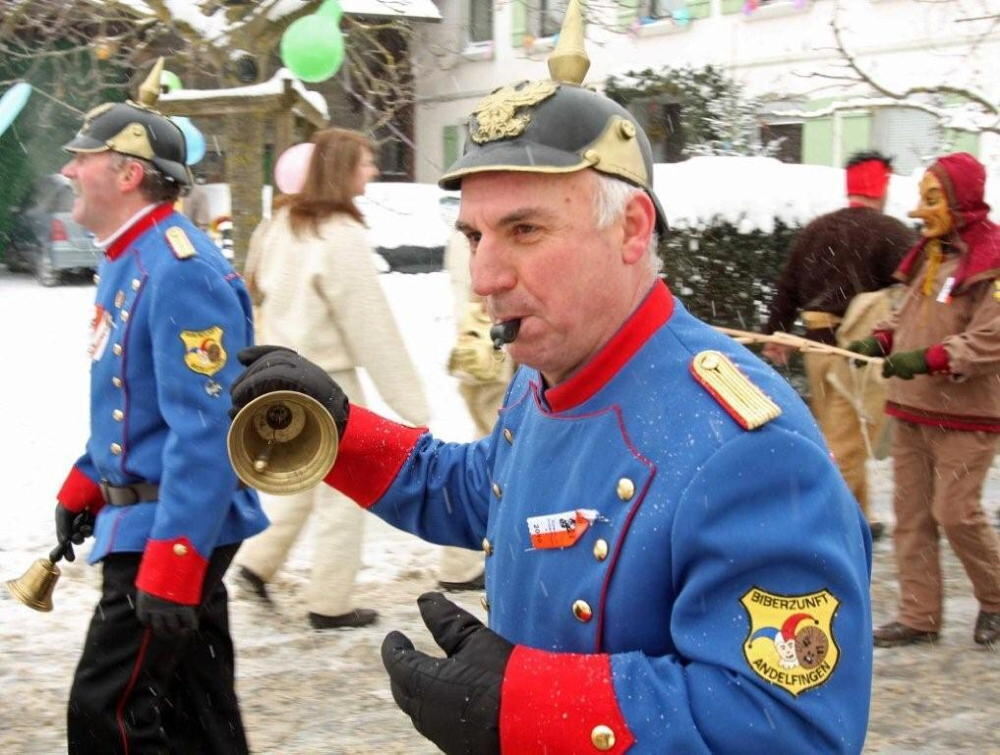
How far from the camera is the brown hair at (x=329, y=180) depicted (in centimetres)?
562

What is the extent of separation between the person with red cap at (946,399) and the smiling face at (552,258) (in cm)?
367

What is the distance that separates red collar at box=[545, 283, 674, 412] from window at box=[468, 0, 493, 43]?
25.1 meters

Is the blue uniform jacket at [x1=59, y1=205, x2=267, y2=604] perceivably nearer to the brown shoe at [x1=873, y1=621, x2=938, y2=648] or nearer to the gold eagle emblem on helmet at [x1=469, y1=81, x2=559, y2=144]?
the gold eagle emblem on helmet at [x1=469, y1=81, x2=559, y2=144]

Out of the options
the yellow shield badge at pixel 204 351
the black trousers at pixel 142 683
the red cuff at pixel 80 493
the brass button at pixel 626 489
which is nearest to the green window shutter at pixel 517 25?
the red cuff at pixel 80 493

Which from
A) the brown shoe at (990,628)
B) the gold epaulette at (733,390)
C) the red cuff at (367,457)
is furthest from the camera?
the brown shoe at (990,628)

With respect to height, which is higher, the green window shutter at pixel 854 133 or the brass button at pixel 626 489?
the green window shutter at pixel 854 133

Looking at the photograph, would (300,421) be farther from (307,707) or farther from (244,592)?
(244,592)

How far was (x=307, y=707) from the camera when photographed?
15.8ft

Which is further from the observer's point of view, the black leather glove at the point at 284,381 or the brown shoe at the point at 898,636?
the brown shoe at the point at 898,636

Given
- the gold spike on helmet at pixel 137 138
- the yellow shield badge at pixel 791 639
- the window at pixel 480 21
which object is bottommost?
the yellow shield badge at pixel 791 639

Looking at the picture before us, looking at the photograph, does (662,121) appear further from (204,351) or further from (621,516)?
(621,516)

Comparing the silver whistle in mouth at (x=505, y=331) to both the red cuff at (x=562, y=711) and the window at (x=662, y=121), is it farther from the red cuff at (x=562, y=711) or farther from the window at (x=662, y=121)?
the window at (x=662, y=121)

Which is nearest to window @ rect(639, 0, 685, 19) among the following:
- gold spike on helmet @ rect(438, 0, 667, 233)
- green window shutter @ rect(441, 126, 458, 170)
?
green window shutter @ rect(441, 126, 458, 170)

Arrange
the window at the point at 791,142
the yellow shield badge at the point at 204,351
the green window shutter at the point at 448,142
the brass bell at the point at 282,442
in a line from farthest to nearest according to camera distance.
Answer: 1. the green window shutter at the point at 448,142
2. the window at the point at 791,142
3. the yellow shield badge at the point at 204,351
4. the brass bell at the point at 282,442
